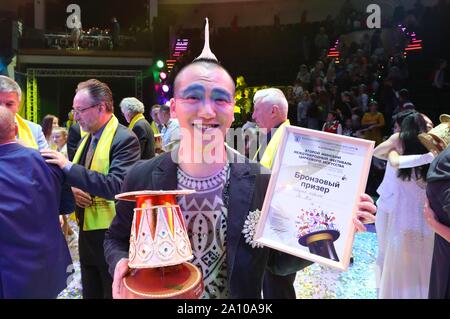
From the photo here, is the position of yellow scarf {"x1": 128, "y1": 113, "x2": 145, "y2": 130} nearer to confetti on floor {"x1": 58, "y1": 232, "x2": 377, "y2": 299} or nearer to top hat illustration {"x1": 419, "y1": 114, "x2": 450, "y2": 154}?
confetti on floor {"x1": 58, "y1": 232, "x2": 377, "y2": 299}

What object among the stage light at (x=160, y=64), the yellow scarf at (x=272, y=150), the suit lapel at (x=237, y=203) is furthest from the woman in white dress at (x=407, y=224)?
the stage light at (x=160, y=64)

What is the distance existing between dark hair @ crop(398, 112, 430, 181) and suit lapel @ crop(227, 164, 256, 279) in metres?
2.44

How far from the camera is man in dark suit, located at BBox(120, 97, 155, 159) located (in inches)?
182

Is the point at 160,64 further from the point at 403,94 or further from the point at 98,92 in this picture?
the point at 98,92

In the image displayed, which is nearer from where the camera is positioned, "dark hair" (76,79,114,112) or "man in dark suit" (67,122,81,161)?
"dark hair" (76,79,114,112)

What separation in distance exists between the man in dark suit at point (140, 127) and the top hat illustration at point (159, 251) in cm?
350

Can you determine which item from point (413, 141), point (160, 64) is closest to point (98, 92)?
point (413, 141)

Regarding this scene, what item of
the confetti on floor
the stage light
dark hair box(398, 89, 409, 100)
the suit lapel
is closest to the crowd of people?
the suit lapel

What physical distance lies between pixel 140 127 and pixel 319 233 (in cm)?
349

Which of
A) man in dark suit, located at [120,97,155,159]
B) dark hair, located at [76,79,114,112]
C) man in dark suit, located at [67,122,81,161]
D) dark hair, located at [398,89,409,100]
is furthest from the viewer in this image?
dark hair, located at [398,89,409,100]

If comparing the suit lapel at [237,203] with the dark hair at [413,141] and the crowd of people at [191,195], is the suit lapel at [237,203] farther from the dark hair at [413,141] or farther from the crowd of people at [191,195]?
the dark hair at [413,141]

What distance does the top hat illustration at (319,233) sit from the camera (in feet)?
4.47

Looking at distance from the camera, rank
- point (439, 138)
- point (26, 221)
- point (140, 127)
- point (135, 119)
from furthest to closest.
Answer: point (135, 119), point (140, 127), point (439, 138), point (26, 221)

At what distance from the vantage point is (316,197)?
4.59 ft
